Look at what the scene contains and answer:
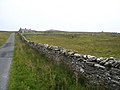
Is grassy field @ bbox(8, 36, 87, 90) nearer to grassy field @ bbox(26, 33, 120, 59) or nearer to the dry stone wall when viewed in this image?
the dry stone wall

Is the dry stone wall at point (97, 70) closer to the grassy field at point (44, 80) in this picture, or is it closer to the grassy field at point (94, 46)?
the grassy field at point (44, 80)

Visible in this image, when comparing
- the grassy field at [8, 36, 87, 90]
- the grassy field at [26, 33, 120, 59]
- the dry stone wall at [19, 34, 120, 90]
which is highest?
the dry stone wall at [19, 34, 120, 90]

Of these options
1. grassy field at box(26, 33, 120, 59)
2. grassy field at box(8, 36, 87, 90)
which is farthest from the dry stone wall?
grassy field at box(26, 33, 120, 59)

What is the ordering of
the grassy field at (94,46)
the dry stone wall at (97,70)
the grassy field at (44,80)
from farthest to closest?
the grassy field at (94,46)
the grassy field at (44,80)
the dry stone wall at (97,70)

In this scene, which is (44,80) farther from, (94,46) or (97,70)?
(94,46)

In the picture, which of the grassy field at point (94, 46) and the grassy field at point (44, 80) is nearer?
the grassy field at point (44, 80)

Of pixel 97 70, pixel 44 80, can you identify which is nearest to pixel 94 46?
pixel 44 80

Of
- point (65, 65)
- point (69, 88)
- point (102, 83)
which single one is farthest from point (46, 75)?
point (102, 83)

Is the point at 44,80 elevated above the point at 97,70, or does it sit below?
below

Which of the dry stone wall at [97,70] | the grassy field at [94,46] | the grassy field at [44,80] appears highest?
the dry stone wall at [97,70]

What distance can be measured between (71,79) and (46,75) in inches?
72.4

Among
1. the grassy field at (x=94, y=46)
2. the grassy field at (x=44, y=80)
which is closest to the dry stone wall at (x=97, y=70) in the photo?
the grassy field at (x=44, y=80)

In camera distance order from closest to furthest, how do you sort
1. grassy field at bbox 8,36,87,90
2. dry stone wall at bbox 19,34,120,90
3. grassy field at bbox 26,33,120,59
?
dry stone wall at bbox 19,34,120,90 → grassy field at bbox 8,36,87,90 → grassy field at bbox 26,33,120,59

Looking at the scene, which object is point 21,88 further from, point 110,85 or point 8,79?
point 110,85
